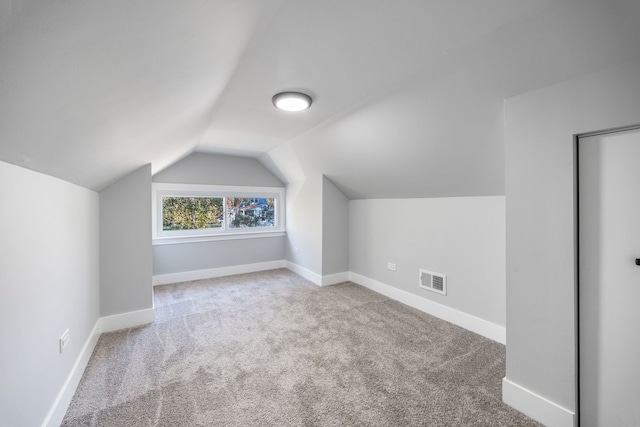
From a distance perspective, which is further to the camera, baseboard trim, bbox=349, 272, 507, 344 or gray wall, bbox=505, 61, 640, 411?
baseboard trim, bbox=349, 272, 507, 344

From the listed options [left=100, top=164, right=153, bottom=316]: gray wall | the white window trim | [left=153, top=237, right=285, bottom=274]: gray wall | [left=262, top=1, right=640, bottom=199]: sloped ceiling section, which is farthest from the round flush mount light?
[left=153, top=237, right=285, bottom=274]: gray wall

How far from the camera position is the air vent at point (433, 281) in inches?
124

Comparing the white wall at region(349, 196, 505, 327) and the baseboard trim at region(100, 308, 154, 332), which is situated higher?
the white wall at region(349, 196, 505, 327)

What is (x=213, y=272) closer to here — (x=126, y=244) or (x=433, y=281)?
(x=126, y=244)

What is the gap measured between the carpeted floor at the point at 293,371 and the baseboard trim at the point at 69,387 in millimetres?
56

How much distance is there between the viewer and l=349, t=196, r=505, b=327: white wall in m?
2.70

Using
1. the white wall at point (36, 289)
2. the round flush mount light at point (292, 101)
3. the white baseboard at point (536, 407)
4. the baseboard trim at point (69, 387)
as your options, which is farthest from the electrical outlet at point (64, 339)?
the white baseboard at point (536, 407)

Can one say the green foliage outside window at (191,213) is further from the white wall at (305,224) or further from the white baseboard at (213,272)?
the white wall at (305,224)

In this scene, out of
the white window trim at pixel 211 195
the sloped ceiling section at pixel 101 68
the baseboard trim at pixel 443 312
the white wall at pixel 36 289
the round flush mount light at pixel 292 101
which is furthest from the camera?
the white window trim at pixel 211 195

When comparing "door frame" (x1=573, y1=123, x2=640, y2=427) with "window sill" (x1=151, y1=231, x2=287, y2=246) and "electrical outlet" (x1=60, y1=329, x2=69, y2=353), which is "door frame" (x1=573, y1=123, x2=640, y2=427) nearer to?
"electrical outlet" (x1=60, y1=329, x2=69, y2=353)

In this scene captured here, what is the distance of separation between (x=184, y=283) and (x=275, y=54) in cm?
Answer: 413

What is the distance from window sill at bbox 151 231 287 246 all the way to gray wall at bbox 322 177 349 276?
4.85ft

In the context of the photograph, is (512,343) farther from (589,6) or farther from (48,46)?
(48,46)

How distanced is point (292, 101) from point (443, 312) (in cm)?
279
